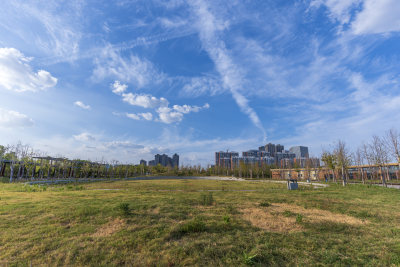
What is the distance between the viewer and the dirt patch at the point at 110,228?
19.6 feet

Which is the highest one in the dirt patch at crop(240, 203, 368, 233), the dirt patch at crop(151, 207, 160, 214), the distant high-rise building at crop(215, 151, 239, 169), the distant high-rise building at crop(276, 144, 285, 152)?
the distant high-rise building at crop(276, 144, 285, 152)

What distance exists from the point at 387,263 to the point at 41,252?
9080 millimetres

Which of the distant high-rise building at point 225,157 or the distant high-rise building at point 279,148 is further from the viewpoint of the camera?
the distant high-rise building at point 279,148

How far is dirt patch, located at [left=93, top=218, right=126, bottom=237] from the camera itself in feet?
19.6

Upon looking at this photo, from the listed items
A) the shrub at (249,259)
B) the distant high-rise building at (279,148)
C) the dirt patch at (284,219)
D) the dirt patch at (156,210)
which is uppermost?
the distant high-rise building at (279,148)

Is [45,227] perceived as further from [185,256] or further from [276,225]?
[276,225]

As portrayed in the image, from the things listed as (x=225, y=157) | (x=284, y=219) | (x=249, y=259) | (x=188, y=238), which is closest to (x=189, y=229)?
(x=188, y=238)

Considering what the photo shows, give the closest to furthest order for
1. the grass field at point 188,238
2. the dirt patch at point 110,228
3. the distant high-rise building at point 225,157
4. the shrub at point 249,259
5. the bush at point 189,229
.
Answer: the shrub at point 249,259, the grass field at point 188,238, the dirt patch at point 110,228, the bush at point 189,229, the distant high-rise building at point 225,157

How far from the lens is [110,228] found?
21.4 feet

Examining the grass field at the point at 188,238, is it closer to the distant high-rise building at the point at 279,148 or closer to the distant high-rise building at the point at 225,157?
the distant high-rise building at the point at 225,157

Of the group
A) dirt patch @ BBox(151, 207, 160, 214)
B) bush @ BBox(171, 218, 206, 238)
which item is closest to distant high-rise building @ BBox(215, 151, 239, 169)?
dirt patch @ BBox(151, 207, 160, 214)

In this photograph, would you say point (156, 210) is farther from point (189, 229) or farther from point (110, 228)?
point (189, 229)

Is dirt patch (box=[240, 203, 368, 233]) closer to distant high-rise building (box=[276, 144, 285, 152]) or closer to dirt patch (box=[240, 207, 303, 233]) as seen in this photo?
dirt patch (box=[240, 207, 303, 233])

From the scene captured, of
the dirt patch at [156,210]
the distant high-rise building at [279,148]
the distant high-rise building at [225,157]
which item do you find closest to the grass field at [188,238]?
the dirt patch at [156,210]
